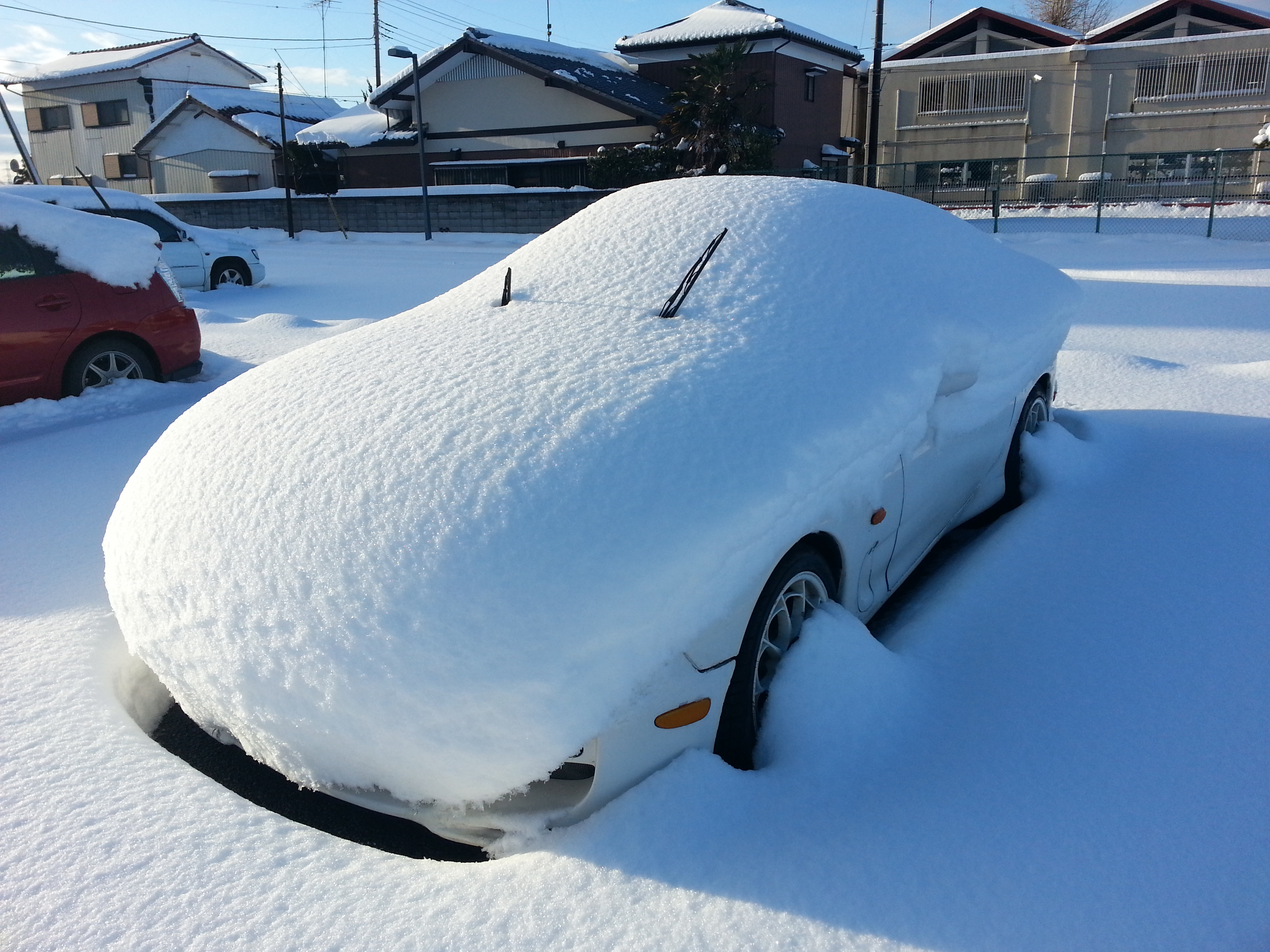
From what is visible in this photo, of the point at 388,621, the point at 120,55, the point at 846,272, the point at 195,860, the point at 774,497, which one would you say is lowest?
the point at 195,860

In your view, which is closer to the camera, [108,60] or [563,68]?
[563,68]

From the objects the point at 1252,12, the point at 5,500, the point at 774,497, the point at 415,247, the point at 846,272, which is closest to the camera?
the point at 774,497

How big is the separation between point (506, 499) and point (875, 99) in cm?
2106

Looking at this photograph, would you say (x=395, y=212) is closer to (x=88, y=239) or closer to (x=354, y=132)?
(x=354, y=132)

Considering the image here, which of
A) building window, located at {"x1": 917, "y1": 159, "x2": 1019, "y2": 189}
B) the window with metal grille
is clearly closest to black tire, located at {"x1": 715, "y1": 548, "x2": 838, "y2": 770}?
building window, located at {"x1": 917, "y1": 159, "x2": 1019, "y2": 189}

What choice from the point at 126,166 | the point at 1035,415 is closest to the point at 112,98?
the point at 126,166

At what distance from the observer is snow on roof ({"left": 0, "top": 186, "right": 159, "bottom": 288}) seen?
589 cm

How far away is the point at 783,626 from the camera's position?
2320 millimetres

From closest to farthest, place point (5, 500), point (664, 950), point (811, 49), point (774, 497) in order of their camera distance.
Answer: point (664, 950), point (774, 497), point (5, 500), point (811, 49)

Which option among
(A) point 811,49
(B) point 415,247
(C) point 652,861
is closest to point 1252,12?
(A) point 811,49

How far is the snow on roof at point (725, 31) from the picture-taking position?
28.2 metres

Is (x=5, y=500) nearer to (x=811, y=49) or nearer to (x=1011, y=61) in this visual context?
(x=811, y=49)

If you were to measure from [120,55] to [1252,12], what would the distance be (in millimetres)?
49250

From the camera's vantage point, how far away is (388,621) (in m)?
1.85
